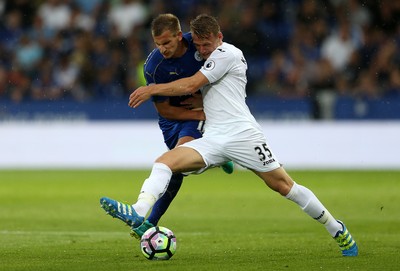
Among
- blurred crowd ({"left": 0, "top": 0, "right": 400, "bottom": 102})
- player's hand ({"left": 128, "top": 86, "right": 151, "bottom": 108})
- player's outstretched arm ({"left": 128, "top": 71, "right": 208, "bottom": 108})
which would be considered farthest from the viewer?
blurred crowd ({"left": 0, "top": 0, "right": 400, "bottom": 102})

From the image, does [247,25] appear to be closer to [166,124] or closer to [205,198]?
[205,198]

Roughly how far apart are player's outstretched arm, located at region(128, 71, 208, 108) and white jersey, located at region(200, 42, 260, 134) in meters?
0.08

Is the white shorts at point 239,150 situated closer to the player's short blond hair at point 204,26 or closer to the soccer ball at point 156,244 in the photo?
the soccer ball at point 156,244

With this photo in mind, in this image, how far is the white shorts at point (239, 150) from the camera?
795 cm

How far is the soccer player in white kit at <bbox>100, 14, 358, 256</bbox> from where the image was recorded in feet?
25.7

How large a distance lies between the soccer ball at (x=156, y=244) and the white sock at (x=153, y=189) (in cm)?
33

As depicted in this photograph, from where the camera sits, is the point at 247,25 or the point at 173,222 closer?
the point at 173,222

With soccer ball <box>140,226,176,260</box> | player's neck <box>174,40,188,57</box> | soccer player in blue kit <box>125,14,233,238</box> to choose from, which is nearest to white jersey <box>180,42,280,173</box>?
soccer player in blue kit <box>125,14,233,238</box>

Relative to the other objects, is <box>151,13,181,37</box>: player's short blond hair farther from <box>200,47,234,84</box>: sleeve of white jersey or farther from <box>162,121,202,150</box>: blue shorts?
<box>162,121,202,150</box>: blue shorts

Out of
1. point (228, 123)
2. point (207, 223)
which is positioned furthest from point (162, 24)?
point (207, 223)

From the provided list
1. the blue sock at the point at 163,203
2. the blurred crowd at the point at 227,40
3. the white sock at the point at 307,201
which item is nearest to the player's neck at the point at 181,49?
the blue sock at the point at 163,203

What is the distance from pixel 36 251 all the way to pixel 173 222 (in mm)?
3285

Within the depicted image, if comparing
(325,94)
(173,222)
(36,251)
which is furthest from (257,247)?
(325,94)

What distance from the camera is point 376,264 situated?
24.7 feet
